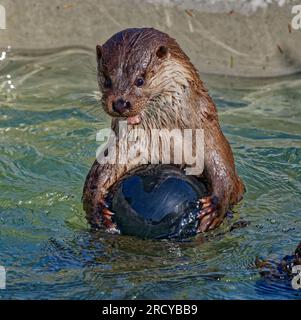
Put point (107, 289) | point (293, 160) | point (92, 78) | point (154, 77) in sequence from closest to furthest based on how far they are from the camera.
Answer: point (107, 289) → point (154, 77) → point (293, 160) → point (92, 78)

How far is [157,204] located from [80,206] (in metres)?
0.91

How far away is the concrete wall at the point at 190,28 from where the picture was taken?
28.8 feet

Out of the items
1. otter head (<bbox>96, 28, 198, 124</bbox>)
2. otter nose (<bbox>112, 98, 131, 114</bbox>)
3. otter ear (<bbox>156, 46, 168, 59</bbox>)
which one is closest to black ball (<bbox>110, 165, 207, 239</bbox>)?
otter head (<bbox>96, 28, 198, 124</bbox>)

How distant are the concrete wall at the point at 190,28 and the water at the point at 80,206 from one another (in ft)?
0.61

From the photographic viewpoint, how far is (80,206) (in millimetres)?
6438

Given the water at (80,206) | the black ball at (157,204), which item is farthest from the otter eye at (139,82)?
the black ball at (157,204)

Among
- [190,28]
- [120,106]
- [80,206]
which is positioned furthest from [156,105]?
[190,28]

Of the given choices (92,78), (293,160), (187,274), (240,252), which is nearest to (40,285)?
(187,274)

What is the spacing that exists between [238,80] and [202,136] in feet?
9.53

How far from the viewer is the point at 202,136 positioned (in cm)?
587

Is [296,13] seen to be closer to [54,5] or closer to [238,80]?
[238,80]

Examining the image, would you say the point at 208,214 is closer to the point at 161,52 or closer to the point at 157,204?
the point at 157,204

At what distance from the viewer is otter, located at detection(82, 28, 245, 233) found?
555 centimetres

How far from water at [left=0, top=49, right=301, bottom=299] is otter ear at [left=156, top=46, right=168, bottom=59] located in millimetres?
456
